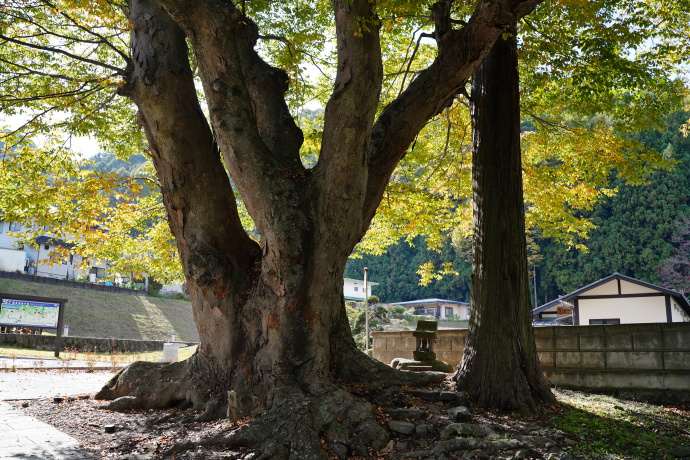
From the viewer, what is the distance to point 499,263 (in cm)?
615

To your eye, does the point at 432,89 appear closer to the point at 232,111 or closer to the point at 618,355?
the point at 232,111

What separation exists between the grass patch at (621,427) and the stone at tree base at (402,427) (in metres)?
1.47

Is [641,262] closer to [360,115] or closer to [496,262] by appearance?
[496,262]

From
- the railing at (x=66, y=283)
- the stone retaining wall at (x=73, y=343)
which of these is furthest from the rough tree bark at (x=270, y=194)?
the railing at (x=66, y=283)

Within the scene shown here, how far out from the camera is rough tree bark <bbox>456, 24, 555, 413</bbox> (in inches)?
227

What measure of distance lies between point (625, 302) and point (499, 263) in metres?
12.3

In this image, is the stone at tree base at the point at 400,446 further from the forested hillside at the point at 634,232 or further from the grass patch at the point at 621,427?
the forested hillside at the point at 634,232

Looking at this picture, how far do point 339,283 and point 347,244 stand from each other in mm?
465

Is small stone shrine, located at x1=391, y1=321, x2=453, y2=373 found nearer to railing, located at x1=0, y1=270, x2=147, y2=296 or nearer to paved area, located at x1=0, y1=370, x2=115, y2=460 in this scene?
paved area, located at x1=0, y1=370, x2=115, y2=460

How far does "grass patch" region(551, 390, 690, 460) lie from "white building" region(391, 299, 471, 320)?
34.4 metres

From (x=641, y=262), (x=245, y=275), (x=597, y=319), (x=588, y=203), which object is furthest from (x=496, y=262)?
(x=641, y=262)

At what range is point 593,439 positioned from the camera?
461 cm

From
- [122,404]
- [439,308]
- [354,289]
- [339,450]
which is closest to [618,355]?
[339,450]

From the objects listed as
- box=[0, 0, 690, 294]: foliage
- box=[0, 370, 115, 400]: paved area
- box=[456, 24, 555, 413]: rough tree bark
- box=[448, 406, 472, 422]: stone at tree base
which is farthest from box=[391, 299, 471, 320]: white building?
box=[448, 406, 472, 422]: stone at tree base
